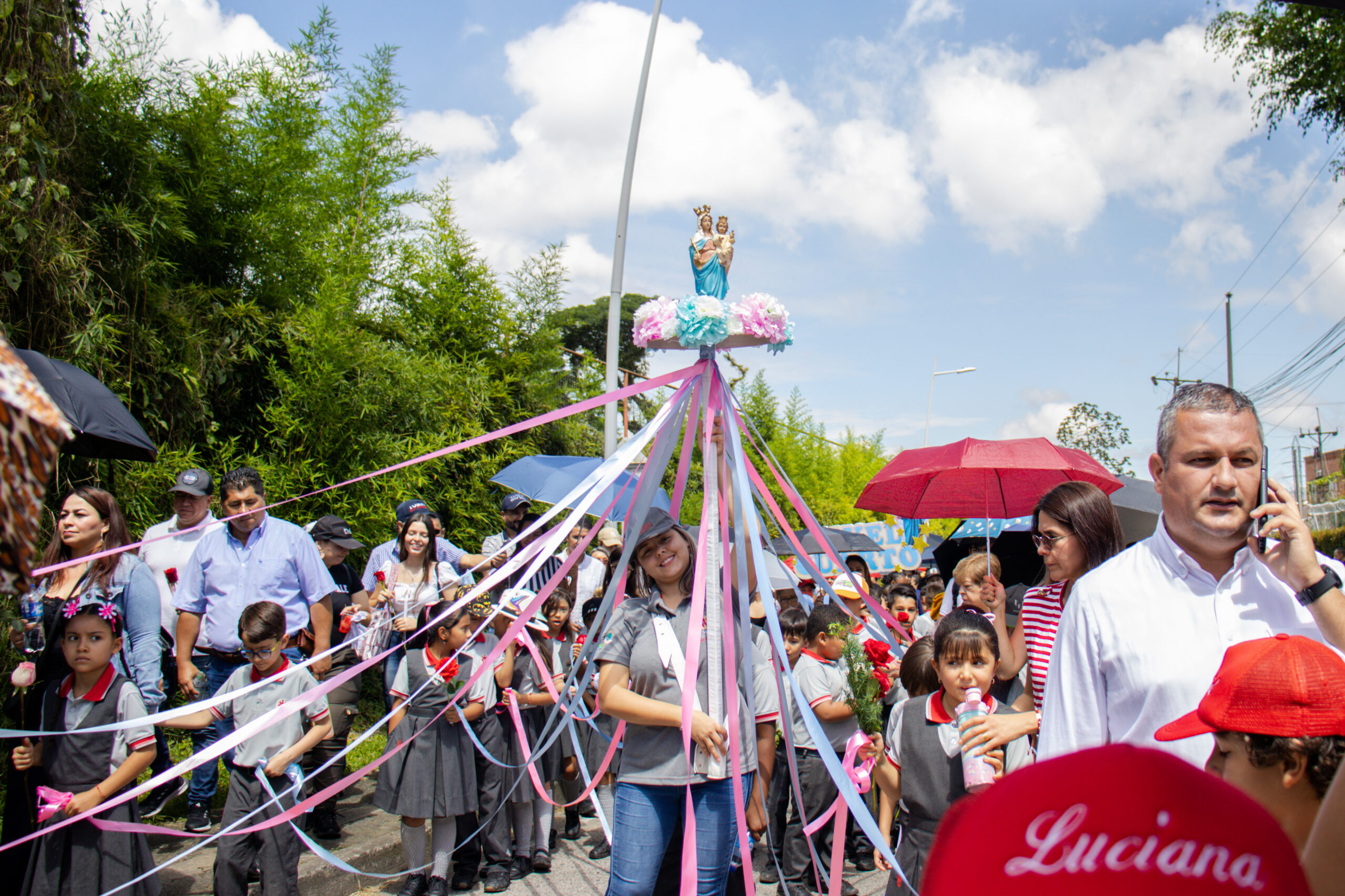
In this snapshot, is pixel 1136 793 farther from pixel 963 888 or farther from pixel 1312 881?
pixel 1312 881

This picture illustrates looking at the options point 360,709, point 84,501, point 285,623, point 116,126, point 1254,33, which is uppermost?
point 1254,33

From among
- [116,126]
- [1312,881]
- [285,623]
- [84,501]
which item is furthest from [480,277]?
[1312,881]

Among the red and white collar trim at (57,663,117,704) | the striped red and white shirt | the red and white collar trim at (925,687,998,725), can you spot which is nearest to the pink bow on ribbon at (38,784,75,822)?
the red and white collar trim at (57,663,117,704)

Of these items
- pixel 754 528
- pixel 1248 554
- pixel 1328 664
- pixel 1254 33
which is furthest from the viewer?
pixel 1254 33

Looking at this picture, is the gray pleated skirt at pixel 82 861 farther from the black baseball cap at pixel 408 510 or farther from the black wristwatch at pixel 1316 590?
the black wristwatch at pixel 1316 590

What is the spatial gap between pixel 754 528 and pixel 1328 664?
2006 mm

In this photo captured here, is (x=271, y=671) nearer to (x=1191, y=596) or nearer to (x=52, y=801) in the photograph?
(x=52, y=801)

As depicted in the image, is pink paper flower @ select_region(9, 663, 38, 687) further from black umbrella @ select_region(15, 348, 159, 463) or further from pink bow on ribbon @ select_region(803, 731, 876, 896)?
pink bow on ribbon @ select_region(803, 731, 876, 896)

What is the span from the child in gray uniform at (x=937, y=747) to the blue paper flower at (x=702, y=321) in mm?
1350

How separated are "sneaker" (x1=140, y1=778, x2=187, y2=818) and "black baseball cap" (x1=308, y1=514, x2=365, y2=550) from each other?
5.37 ft

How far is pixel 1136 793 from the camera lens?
545mm

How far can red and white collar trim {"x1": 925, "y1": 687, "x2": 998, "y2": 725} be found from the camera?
9.77ft

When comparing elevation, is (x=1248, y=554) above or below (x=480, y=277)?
below

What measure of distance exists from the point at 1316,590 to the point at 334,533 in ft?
16.6
